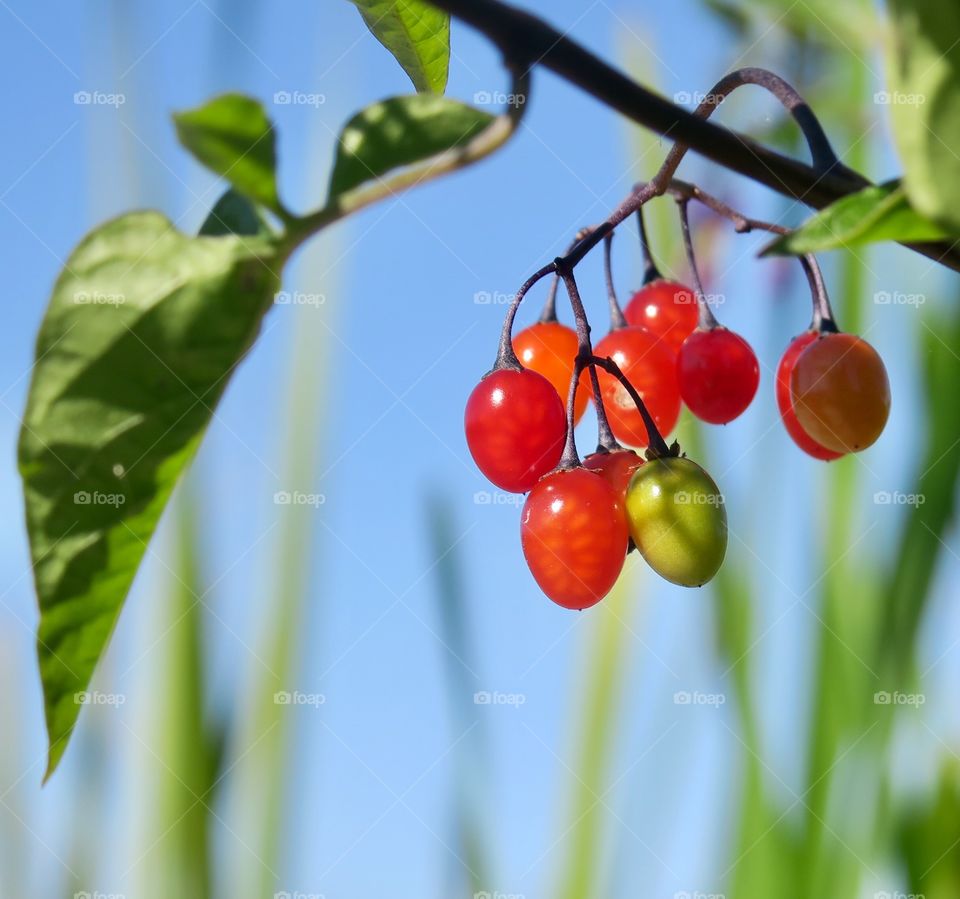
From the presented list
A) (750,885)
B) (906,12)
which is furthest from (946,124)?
(750,885)

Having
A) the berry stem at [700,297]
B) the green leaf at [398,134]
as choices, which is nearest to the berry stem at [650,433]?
the berry stem at [700,297]

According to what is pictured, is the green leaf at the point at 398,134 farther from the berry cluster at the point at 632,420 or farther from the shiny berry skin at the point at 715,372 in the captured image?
the shiny berry skin at the point at 715,372

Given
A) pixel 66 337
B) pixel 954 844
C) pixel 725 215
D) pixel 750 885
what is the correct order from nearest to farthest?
1. pixel 66 337
2. pixel 725 215
3. pixel 954 844
4. pixel 750 885

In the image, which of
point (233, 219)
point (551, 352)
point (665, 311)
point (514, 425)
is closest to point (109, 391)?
point (233, 219)

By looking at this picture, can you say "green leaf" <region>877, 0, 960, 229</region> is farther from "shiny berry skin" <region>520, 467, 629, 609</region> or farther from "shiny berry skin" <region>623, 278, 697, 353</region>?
"shiny berry skin" <region>623, 278, 697, 353</region>

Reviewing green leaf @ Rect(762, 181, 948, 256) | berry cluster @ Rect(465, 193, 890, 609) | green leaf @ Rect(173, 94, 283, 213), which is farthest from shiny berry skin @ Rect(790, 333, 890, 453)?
green leaf @ Rect(173, 94, 283, 213)

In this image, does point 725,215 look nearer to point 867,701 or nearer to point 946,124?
point 946,124
